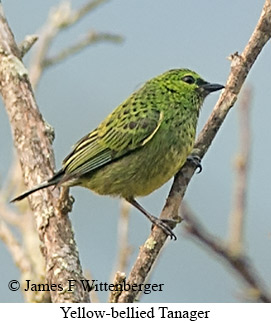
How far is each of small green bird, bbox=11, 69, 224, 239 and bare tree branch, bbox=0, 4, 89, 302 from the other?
14cm

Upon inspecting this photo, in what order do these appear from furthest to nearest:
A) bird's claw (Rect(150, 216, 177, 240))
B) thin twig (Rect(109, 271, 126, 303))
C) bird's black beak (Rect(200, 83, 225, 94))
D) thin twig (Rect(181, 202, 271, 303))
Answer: bird's black beak (Rect(200, 83, 225, 94)), bird's claw (Rect(150, 216, 177, 240)), thin twig (Rect(109, 271, 126, 303)), thin twig (Rect(181, 202, 271, 303))

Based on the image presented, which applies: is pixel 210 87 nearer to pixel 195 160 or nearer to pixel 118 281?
pixel 195 160

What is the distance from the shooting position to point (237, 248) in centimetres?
142

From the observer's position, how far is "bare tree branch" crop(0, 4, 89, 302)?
2.48 metres

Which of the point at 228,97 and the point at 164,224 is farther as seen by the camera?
the point at 228,97

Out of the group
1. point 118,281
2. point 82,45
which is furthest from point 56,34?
point 118,281

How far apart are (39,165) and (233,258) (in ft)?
5.32

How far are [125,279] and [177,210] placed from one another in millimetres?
499

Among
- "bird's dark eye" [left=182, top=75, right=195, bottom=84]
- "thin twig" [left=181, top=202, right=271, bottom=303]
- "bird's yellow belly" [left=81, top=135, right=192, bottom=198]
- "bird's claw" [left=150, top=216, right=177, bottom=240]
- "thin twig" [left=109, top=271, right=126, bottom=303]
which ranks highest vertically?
"bird's dark eye" [left=182, top=75, right=195, bottom=84]

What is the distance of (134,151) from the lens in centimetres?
305

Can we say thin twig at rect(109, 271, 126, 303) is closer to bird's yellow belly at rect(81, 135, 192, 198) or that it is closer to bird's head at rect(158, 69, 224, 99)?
bird's yellow belly at rect(81, 135, 192, 198)

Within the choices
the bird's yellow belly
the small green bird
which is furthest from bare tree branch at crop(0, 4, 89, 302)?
the bird's yellow belly

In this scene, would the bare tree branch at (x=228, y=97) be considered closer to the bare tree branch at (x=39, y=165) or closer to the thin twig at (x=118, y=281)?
the thin twig at (x=118, y=281)

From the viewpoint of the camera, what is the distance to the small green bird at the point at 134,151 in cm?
298
